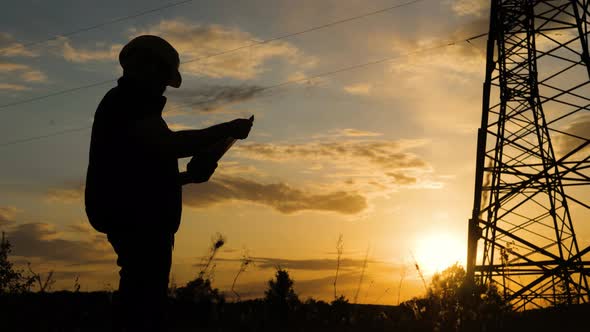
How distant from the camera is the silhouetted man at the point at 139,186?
3.82 m

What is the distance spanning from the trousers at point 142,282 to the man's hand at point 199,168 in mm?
544

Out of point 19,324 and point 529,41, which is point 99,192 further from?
point 529,41

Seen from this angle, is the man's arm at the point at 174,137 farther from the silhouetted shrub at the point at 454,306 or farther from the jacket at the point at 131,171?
the silhouetted shrub at the point at 454,306

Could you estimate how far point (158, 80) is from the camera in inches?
163

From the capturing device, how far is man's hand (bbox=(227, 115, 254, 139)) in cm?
404

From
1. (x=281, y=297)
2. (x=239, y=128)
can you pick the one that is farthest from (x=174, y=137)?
(x=281, y=297)

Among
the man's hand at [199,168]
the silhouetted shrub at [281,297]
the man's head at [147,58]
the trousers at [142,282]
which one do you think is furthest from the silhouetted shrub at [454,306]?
the man's head at [147,58]

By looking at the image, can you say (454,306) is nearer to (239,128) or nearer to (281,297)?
(281,297)

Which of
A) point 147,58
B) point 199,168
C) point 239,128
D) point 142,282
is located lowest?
point 142,282

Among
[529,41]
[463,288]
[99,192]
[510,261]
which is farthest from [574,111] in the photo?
[99,192]

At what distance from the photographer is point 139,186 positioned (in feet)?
12.8

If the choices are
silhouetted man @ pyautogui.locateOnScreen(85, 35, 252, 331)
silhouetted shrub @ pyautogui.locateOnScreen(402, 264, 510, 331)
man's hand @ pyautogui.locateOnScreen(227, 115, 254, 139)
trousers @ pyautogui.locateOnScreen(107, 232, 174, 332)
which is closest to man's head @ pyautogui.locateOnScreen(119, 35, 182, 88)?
silhouetted man @ pyautogui.locateOnScreen(85, 35, 252, 331)

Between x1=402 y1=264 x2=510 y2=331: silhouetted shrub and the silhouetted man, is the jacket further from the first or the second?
x1=402 y1=264 x2=510 y2=331: silhouetted shrub

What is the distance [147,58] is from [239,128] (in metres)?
0.74
